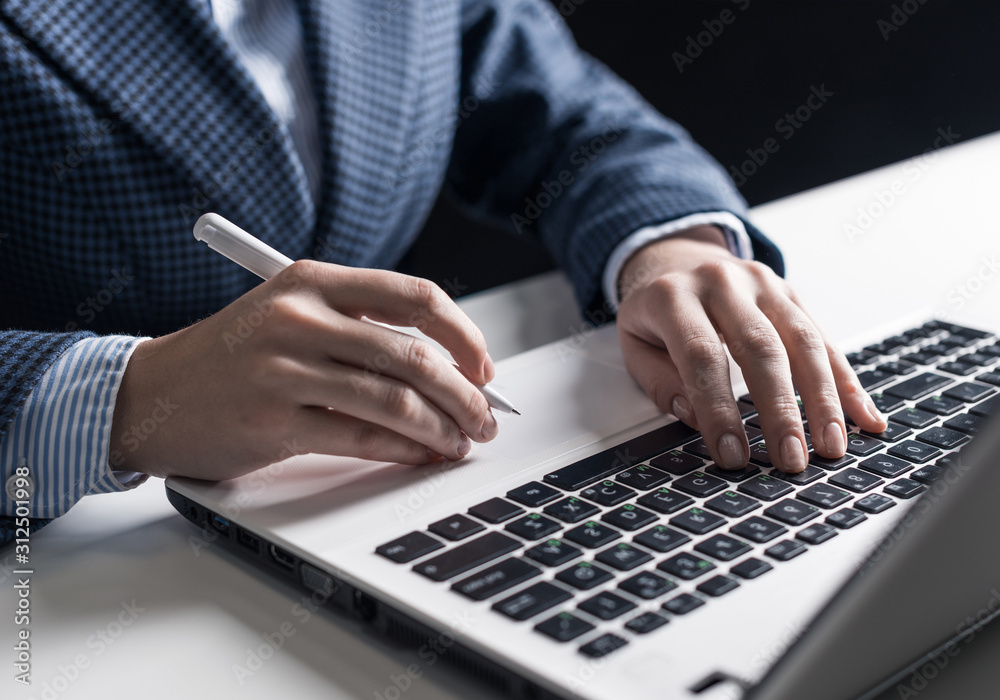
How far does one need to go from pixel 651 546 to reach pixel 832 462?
0.15 meters

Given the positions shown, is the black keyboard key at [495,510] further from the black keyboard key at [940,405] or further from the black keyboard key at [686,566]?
the black keyboard key at [940,405]

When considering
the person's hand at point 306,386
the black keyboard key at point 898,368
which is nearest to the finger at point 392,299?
the person's hand at point 306,386

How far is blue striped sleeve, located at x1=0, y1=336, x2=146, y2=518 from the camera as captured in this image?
505mm

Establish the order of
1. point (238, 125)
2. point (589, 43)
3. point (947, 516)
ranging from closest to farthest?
1. point (947, 516)
2. point (238, 125)
3. point (589, 43)

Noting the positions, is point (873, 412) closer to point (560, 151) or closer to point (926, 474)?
point (926, 474)

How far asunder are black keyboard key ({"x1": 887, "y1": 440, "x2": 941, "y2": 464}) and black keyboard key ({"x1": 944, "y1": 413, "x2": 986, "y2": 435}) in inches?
1.4

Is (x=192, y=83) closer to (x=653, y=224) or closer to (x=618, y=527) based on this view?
(x=653, y=224)

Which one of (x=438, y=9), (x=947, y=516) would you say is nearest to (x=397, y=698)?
(x=947, y=516)

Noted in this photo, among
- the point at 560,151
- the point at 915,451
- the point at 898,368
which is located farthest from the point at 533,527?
the point at 560,151

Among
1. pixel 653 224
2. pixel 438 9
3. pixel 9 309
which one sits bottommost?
pixel 9 309

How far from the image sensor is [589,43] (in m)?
1.64

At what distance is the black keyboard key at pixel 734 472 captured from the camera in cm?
49

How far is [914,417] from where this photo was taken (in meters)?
0.55

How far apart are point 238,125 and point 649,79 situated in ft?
3.56
